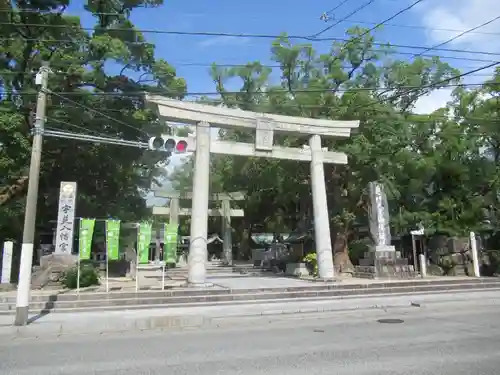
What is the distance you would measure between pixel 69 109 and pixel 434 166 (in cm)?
1909

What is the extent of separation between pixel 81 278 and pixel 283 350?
10953 millimetres

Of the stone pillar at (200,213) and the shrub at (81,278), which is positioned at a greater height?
the stone pillar at (200,213)

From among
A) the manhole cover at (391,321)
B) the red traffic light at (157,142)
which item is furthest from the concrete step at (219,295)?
the red traffic light at (157,142)

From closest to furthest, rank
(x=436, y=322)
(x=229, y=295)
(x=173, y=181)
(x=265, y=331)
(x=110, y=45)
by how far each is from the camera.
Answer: (x=265, y=331) < (x=436, y=322) < (x=229, y=295) < (x=110, y=45) < (x=173, y=181)

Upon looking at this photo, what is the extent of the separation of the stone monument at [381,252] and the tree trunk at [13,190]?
16.6 metres

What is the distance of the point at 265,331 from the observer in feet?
30.6

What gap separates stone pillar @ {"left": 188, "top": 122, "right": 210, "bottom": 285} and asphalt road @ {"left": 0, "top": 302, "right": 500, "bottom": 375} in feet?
16.3

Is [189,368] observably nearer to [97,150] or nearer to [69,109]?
[69,109]

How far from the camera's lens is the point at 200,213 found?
15.5 meters

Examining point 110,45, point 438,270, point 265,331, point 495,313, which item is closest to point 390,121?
point 438,270

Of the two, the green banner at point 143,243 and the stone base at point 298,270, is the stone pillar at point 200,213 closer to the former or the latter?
the green banner at point 143,243

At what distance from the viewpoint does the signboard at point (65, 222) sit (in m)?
17.3

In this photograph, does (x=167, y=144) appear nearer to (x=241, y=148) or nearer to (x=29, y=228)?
(x=241, y=148)

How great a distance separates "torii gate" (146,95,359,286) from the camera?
50.4 feet
